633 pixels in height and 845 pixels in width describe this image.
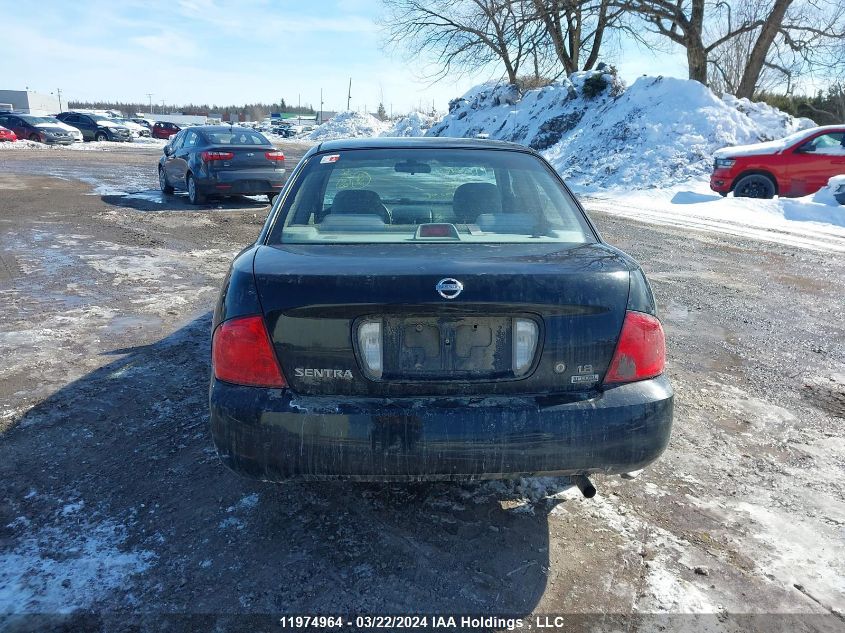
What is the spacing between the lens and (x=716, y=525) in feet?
9.12

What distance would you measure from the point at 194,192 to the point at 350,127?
150 feet

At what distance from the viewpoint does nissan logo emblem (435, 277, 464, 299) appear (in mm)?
2234

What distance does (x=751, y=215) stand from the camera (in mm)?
12523

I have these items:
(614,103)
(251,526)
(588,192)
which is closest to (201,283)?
(251,526)

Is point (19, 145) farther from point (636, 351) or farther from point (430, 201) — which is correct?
point (636, 351)

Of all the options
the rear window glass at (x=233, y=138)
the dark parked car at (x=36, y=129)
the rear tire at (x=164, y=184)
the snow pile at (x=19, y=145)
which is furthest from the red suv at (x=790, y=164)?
the dark parked car at (x=36, y=129)

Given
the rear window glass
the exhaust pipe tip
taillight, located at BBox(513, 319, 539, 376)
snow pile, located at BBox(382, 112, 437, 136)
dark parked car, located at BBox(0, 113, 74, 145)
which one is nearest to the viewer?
taillight, located at BBox(513, 319, 539, 376)

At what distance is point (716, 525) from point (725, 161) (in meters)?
13.6

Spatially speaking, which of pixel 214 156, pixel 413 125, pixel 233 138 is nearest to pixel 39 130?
pixel 413 125

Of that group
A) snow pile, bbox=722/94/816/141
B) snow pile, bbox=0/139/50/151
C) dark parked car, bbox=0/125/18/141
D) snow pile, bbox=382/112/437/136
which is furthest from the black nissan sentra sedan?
snow pile, bbox=382/112/437/136

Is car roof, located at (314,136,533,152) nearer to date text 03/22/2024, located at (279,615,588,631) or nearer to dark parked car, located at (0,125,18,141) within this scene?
date text 03/22/2024, located at (279,615,588,631)

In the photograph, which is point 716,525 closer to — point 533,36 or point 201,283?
point 201,283

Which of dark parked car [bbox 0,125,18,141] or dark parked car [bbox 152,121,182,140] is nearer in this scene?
dark parked car [bbox 0,125,18,141]

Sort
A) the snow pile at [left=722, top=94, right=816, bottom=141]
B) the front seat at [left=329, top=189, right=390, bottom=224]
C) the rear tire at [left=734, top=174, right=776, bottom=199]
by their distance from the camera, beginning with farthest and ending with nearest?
the snow pile at [left=722, top=94, right=816, bottom=141] < the rear tire at [left=734, top=174, right=776, bottom=199] < the front seat at [left=329, top=189, right=390, bottom=224]
